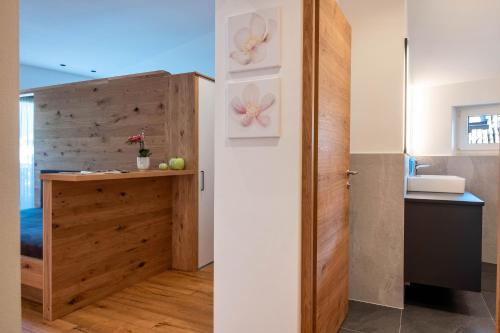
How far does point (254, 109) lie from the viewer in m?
1.67

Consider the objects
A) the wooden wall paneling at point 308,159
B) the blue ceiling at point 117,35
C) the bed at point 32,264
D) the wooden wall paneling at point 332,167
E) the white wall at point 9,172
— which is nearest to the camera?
the white wall at point 9,172

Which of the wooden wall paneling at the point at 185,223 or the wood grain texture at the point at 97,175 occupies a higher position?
the wood grain texture at the point at 97,175

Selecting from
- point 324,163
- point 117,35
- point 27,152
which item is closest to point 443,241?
point 324,163

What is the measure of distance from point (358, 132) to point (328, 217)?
3.10ft

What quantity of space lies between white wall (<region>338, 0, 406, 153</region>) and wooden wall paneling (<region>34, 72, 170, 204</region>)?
5.85 feet

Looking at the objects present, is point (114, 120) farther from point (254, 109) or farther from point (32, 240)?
point (254, 109)

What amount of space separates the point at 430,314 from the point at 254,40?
2.13 m

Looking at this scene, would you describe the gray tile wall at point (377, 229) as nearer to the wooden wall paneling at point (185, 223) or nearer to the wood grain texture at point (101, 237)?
the wooden wall paneling at point (185, 223)

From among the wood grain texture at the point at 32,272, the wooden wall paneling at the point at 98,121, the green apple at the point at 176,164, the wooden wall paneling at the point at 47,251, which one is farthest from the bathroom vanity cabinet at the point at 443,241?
the wood grain texture at the point at 32,272

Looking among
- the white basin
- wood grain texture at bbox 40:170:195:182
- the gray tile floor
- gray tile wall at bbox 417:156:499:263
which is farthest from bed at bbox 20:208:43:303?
gray tile wall at bbox 417:156:499:263

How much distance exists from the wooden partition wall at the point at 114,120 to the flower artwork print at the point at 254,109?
1.52 meters

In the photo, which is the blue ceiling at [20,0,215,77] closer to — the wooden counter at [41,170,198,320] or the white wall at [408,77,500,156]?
the wooden counter at [41,170,198,320]

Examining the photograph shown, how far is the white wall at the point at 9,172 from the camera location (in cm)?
72

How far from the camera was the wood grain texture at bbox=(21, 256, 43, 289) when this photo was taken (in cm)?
233
